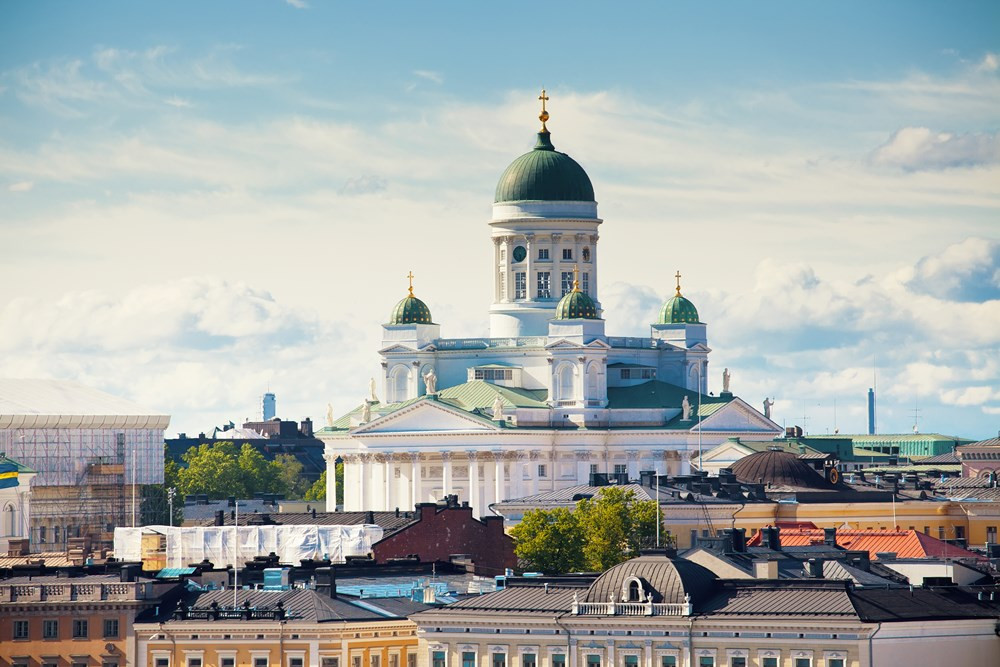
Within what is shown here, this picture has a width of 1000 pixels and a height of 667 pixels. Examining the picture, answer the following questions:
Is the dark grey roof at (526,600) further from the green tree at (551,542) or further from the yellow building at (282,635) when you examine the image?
the green tree at (551,542)

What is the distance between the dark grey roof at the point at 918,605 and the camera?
4173 inches

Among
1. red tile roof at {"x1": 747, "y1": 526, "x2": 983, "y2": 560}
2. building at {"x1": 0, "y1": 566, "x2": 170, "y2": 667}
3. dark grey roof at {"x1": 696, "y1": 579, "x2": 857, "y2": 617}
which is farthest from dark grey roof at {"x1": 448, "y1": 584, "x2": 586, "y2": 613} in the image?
red tile roof at {"x1": 747, "y1": 526, "x2": 983, "y2": 560}

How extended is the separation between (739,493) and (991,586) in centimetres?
6387

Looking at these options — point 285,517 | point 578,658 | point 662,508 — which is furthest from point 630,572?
point 285,517

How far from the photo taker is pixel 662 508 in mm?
171000

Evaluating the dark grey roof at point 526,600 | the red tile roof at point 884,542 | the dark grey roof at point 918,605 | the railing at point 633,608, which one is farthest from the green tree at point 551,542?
the dark grey roof at point 918,605

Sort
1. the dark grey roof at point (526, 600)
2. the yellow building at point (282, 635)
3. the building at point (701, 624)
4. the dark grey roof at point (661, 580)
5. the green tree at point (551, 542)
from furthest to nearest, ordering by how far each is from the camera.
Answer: the green tree at point (551, 542) → the yellow building at point (282, 635) → the dark grey roof at point (526, 600) → the dark grey roof at point (661, 580) → the building at point (701, 624)

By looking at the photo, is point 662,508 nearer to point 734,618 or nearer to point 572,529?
point 572,529

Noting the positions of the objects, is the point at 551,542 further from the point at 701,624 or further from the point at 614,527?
the point at 701,624

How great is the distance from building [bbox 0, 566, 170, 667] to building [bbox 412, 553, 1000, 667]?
11.1 meters

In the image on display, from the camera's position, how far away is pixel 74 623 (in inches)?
4742

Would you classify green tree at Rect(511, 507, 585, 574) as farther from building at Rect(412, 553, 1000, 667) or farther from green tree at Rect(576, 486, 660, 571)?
building at Rect(412, 553, 1000, 667)

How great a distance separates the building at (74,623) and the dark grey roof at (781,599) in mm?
20814

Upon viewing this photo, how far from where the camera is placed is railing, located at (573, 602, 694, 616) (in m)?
109
